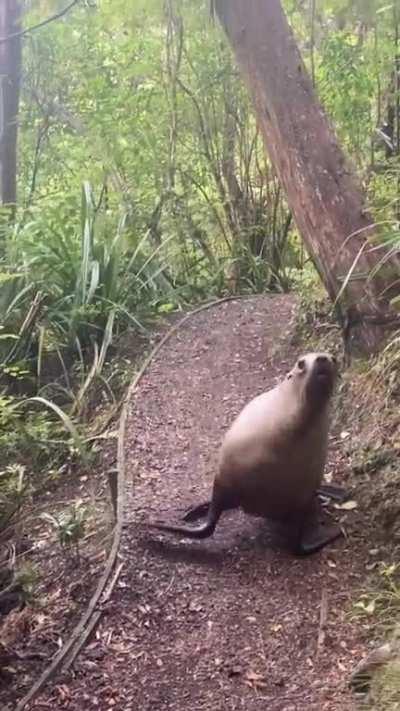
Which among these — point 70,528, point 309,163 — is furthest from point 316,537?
point 309,163

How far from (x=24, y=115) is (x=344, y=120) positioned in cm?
301

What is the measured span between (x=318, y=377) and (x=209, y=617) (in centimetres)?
91

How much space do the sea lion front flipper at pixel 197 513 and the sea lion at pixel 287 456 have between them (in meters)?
0.20

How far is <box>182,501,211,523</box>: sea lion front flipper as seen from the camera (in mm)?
3588

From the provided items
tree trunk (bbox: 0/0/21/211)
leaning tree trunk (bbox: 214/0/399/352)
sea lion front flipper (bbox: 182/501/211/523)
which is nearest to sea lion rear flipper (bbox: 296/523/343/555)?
sea lion front flipper (bbox: 182/501/211/523)

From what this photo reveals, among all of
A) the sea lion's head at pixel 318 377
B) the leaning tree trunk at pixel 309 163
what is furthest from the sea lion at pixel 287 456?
the leaning tree trunk at pixel 309 163

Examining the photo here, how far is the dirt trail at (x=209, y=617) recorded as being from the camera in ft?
8.68

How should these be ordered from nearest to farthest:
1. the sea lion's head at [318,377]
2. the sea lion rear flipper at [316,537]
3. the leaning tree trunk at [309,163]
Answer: the sea lion's head at [318,377] → the sea lion rear flipper at [316,537] → the leaning tree trunk at [309,163]

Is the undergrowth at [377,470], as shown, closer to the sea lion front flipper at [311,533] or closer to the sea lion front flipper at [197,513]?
the sea lion front flipper at [311,533]

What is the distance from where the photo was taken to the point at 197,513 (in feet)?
11.8

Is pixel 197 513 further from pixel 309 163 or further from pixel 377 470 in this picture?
pixel 309 163

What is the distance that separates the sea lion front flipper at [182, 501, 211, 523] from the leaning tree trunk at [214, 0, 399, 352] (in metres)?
1.22

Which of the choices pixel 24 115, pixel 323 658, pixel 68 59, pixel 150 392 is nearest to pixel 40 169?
pixel 24 115

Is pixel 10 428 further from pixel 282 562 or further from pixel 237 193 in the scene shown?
pixel 237 193
